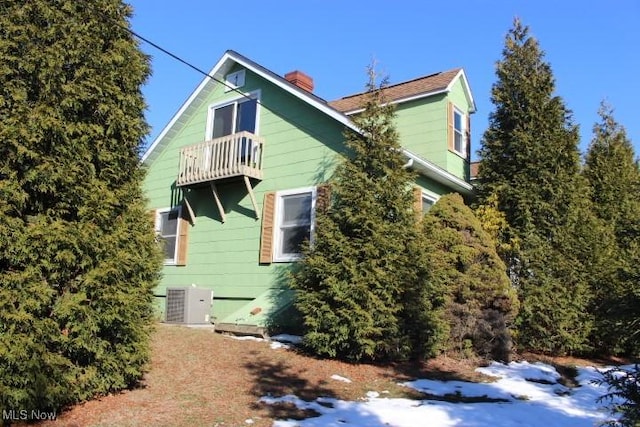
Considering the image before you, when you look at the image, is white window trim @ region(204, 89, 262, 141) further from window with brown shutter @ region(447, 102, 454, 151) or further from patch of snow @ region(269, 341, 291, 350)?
patch of snow @ region(269, 341, 291, 350)

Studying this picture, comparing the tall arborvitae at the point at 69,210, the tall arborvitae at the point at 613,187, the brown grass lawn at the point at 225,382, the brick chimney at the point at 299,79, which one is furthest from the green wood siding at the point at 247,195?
the tall arborvitae at the point at 613,187

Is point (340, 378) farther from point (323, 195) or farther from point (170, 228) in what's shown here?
point (170, 228)

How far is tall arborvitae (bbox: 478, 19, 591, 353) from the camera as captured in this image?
1127 centimetres

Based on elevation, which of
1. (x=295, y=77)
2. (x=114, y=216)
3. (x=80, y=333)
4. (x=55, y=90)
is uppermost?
(x=295, y=77)

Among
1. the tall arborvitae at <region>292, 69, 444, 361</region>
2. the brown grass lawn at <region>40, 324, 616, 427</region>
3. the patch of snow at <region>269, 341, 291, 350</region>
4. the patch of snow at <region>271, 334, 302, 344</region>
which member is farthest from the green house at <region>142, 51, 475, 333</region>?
the brown grass lawn at <region>40, 324, 616, 427</region>

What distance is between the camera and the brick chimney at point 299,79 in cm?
1506

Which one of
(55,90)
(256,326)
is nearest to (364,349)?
(256,326)

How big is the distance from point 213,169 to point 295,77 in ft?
12.7


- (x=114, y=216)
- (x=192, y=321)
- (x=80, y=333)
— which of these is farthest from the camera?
(x=192, y=321)

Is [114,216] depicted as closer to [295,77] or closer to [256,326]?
[256,326]

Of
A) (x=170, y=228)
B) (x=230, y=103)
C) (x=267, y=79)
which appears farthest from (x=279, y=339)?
(x=230, y=103)

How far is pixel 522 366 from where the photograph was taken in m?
9.77

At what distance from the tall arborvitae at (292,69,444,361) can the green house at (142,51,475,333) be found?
1.17 meters

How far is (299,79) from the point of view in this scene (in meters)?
15.1
